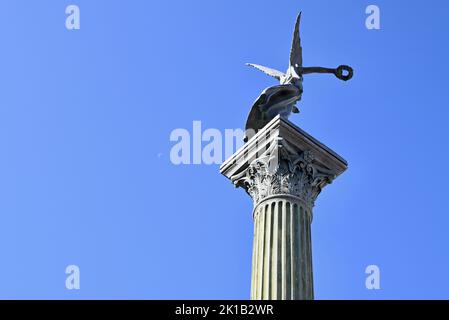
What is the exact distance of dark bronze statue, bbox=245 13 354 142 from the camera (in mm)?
25891

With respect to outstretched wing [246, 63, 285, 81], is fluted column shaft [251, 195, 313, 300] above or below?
below

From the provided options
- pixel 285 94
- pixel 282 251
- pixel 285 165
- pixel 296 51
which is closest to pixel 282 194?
pixel 285 165

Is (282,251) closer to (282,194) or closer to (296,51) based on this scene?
(282,194)

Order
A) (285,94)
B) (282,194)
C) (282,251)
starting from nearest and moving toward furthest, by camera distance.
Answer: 1. (282,251)
2. (282,194)
3. (285,94)

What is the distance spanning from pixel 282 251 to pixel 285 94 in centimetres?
551

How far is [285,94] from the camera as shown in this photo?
26.2 metres

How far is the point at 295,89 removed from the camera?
26422 mm

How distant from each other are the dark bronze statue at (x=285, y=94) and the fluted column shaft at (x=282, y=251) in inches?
113

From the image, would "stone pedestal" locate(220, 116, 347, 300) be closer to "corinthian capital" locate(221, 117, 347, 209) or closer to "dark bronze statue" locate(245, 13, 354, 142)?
"corinthian capital" locate(221, 117, 347, 209)

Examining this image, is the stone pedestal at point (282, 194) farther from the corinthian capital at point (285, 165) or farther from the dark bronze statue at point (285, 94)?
the dark bronze statue at point (285, 94)

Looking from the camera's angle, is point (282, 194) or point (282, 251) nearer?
point (282, 251)

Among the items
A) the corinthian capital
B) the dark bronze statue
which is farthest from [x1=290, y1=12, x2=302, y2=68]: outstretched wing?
the corinthian capital

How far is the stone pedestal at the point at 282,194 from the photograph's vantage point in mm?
22047
